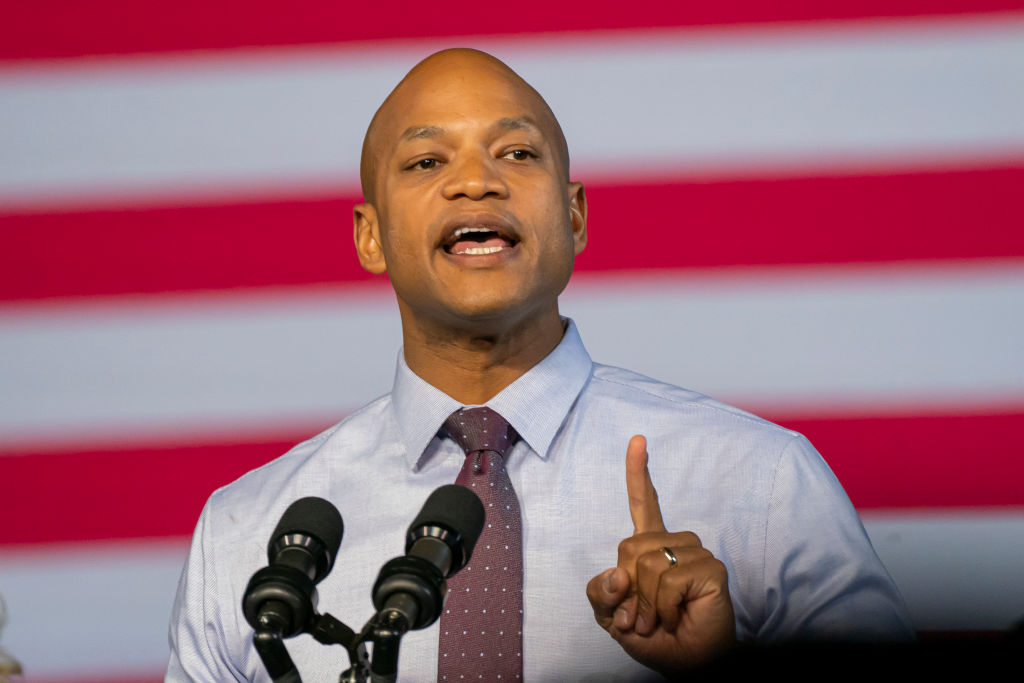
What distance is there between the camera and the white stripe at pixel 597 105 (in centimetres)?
199

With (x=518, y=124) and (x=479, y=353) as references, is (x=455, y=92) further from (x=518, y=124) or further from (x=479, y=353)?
(x=479, y=353)

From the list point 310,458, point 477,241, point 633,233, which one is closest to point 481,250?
point 477,241

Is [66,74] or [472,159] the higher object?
[66,74]

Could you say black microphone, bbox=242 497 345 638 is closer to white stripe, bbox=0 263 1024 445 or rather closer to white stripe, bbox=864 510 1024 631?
white stripe, bbox=0 263 1024 445

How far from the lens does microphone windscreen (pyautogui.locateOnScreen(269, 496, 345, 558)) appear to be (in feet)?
2.85

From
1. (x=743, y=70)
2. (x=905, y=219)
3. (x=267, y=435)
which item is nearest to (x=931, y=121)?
(x=905, y=219)

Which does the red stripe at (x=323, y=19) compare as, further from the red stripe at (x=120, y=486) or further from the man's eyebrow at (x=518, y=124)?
the red stripe at (x=120, y=486)

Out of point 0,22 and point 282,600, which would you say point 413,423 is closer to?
point 282,600

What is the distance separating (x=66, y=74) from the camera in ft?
6.98

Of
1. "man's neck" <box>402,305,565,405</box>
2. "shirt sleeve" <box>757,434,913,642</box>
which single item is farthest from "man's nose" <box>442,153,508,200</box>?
"shirt sleeve" <box>757,434,913,642</box>

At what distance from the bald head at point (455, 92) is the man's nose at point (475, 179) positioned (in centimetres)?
7

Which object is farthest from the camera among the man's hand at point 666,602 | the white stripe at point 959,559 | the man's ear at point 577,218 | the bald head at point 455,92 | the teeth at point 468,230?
the white stripe at point 959,559

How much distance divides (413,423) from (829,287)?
2.83ft

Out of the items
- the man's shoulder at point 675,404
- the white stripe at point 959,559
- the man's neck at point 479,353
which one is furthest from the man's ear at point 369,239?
the white stripe at point 959,559
